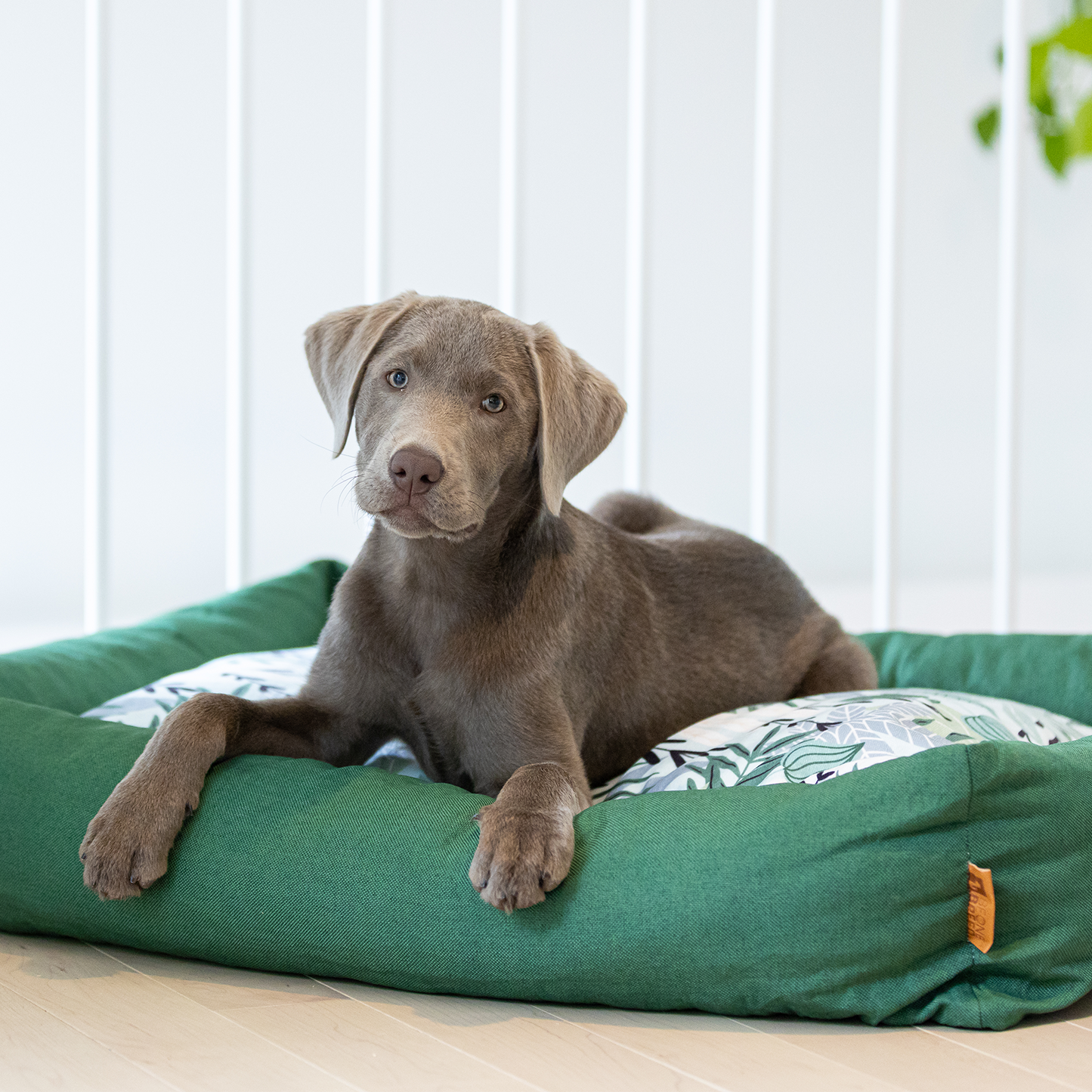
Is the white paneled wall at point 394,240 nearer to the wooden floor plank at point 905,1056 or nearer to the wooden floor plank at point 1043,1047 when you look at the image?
the wooden floor plank at point 905,1056

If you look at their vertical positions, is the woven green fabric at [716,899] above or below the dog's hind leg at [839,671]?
below

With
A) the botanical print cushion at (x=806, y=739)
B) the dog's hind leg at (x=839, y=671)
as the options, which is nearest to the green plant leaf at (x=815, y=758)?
the botanical print cushion at (x=806, y=739)

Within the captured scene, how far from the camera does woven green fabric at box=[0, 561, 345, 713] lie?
2.33m

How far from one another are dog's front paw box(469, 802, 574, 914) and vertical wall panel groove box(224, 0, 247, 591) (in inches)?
80.7

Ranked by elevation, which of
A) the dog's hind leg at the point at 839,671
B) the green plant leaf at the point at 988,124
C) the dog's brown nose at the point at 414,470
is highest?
the green plant leaf at the point at 988,124

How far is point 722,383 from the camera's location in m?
4.55

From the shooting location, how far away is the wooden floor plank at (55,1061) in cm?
133

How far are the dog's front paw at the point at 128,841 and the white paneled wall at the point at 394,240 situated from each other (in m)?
1.76

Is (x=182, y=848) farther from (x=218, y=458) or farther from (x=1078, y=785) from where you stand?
(x=218, y=458)

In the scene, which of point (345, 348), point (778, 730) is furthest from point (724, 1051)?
point (345, 348)

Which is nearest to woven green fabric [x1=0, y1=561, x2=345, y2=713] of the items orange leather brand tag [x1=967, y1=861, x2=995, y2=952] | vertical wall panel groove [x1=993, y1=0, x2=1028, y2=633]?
orange leather brand tag [x1=967, y1=861, x2=995, y2=952]

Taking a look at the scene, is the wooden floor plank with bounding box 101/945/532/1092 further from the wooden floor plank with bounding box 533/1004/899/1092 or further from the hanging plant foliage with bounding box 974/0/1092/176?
the hanging plant foliage with bounding box 974/0/1092/176

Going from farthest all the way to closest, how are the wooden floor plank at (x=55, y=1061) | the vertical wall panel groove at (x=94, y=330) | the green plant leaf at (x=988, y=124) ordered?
the green plant leaf at (x=988, y=124), the vertical wall panel groove at (x=94, y=330), the wooden floor plank at (x=55, y=1061)

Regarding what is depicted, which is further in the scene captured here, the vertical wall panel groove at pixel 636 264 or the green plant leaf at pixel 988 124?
the green plant leaf at pixel 988 124
